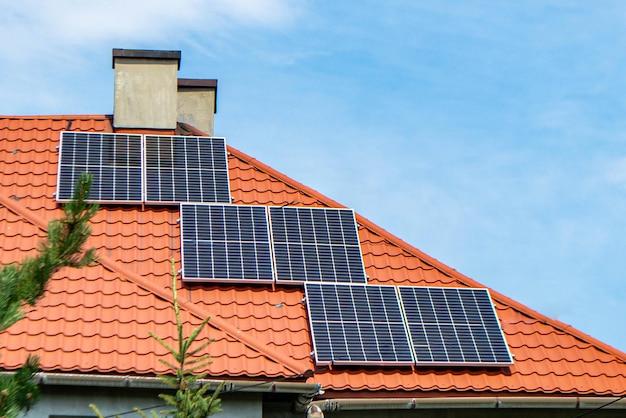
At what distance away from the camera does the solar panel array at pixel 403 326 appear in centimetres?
1622

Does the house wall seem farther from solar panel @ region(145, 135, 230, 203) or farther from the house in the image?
solar panel @ region(145, 135, 230, 203)

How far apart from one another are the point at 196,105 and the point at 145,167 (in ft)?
9.60

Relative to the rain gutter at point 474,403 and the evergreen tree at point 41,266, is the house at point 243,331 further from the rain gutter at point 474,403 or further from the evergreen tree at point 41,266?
the evergreen tree at point 41,266

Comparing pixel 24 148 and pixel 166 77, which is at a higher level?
pixel 166 77

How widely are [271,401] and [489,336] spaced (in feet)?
11.2

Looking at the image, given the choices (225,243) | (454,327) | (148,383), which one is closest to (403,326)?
(454,327)

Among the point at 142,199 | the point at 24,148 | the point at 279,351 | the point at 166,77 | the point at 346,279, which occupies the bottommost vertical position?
the point at 279,351

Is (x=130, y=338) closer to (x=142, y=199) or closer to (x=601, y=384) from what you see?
(x=142, y=199)

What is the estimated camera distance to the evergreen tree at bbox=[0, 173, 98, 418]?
9672 millimetres

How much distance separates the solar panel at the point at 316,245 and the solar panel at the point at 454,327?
3.21ft

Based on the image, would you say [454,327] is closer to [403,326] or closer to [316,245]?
[403,326]

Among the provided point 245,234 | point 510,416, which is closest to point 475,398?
point 510,416

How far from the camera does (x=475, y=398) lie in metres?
16.0

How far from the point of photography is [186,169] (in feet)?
63.2
